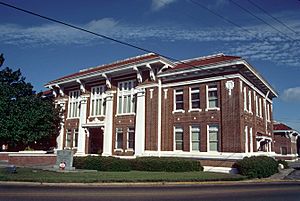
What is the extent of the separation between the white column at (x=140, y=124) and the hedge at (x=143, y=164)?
4.56 metres

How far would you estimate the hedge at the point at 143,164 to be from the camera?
23.5 metres

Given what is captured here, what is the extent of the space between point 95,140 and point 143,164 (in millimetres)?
12884

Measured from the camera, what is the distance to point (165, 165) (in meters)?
23.6

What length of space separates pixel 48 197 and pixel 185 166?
14.0 metres

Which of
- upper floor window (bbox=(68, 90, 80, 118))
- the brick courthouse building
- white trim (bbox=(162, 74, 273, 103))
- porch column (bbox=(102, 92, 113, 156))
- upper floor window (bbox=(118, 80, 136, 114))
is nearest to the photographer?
the brick courthouse building

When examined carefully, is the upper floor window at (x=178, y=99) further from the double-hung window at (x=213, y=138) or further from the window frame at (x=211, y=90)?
the double-hung window at (x=213, y=138)

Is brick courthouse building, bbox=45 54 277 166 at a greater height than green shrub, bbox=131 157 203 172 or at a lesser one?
greater

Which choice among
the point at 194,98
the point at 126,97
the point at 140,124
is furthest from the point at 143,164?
the point at 126,97

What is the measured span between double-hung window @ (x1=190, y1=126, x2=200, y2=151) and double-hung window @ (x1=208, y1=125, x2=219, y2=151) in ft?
3.49

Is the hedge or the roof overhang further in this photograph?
the roof overhang

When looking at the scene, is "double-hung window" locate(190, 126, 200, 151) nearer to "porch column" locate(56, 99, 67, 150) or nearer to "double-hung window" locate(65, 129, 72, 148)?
"double-hung window" locate(65, 129, 72, 148)

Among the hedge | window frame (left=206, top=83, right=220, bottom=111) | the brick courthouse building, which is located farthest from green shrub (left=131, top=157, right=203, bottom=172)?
window frame (left=206, top=83, right=220, bottom=111)

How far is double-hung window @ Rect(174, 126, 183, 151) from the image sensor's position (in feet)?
91.8

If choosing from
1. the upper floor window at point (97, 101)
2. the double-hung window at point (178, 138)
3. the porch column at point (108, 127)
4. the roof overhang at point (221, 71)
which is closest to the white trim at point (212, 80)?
the roof overhang at point (221, 71)
